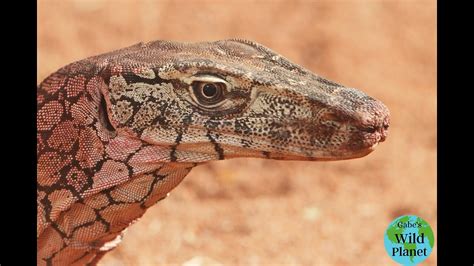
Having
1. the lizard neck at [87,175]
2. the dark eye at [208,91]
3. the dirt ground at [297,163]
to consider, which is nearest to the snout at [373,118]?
the dark eye at [208,91]

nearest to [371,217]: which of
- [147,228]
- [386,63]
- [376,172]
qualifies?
[376,172]

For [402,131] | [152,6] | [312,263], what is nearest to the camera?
[312,263]

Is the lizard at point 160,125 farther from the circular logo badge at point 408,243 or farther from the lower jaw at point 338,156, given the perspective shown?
the circular logo badge at point 408,243

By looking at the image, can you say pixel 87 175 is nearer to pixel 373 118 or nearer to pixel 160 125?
pixel 160 125

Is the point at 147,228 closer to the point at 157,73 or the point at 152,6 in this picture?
the point at 157,73

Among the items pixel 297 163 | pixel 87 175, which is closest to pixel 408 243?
pixel 87 175

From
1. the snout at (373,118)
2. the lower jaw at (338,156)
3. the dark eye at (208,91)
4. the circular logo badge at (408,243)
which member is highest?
the dark eye at (208,91)
